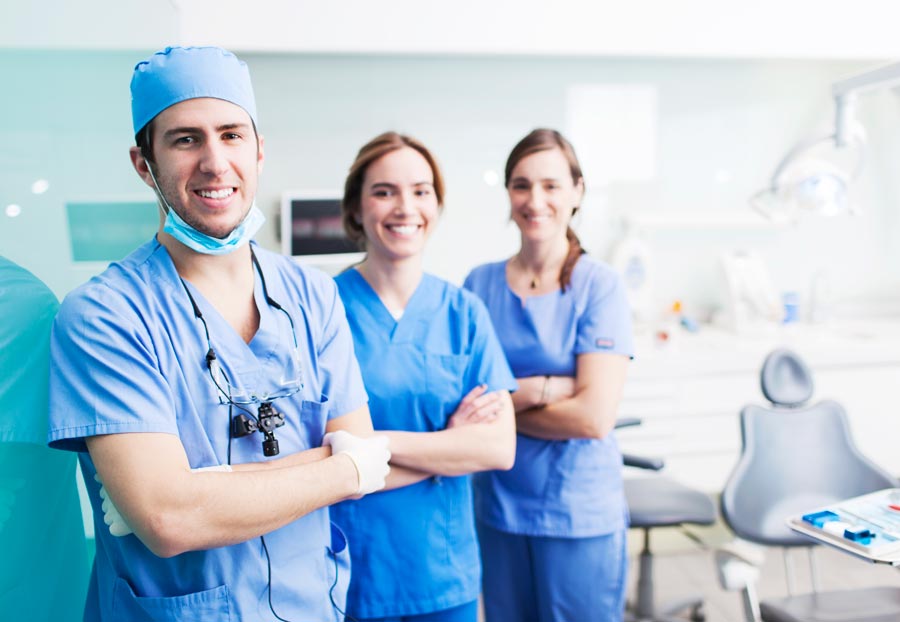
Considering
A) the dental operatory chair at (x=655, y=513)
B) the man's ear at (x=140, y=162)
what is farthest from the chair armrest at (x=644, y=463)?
the man's ear at (x=140, y=162)

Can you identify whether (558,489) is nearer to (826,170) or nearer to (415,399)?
(415,399)

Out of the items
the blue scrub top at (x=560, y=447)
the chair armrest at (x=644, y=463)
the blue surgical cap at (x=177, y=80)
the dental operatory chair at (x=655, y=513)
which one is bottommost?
the dental operatory chair at (x=655, y=513)

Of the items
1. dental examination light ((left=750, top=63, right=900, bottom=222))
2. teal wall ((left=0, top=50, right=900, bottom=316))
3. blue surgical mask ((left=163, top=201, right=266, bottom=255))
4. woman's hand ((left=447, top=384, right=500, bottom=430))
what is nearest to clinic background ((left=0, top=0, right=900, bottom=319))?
teal wall ((left=0, top=50, right=900, bottom=316))

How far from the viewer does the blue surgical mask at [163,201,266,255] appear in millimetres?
1038

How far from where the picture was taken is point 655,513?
2.07m

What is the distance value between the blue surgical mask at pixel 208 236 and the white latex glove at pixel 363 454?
0.32 m

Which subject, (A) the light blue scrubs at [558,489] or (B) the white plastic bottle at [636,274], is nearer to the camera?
(A) the light blue scrubs at [558,489]

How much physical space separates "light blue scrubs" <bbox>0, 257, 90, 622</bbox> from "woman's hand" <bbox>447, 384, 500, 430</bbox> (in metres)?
0.66

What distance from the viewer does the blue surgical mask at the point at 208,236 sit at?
1038 mm

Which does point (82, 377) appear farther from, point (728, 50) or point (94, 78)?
point (728, 50)

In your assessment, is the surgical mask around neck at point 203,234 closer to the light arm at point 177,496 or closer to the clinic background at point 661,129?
the light arm at point 177,496

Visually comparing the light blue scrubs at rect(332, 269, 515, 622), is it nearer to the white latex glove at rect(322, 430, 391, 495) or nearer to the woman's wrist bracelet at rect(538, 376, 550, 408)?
the woman's wrist bracelet at rect(538, 376, 550, 408)

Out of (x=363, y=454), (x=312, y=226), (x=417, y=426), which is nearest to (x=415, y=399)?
(x=417, y=426)

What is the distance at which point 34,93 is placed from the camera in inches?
43.6
